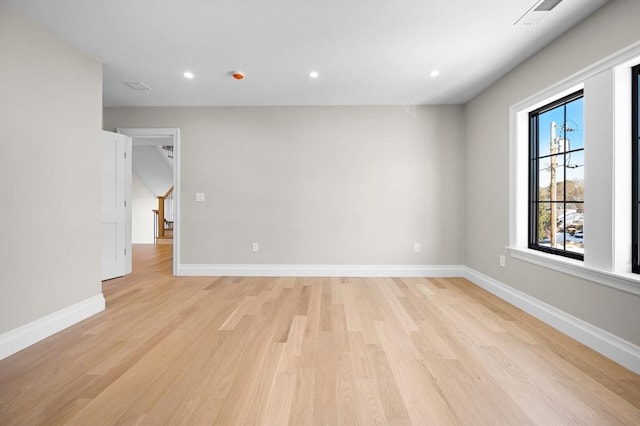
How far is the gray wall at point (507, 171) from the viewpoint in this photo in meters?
1.89

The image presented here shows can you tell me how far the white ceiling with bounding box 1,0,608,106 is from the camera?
81.1 inches

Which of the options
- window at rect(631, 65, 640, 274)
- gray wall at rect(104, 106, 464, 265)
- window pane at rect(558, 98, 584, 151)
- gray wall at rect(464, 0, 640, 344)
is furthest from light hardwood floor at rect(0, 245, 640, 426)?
window pane at rect(558, 98, 584, 151)

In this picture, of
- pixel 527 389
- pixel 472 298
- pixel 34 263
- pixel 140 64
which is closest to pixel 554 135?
A: pixel 472 298

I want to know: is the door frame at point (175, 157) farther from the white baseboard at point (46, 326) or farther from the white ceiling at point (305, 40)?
the white baseboard at point (46, 326)

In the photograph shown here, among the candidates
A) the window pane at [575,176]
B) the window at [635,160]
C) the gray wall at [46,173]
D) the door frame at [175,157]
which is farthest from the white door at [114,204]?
the window at [635,160]

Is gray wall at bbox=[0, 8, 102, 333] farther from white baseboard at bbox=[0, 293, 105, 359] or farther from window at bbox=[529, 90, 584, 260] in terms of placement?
window at bbox=[529, 90, 584, 260]

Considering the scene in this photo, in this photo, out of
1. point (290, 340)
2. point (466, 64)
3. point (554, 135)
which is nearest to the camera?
point (290, 340)

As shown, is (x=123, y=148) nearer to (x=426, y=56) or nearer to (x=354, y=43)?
(x=354, y=43)

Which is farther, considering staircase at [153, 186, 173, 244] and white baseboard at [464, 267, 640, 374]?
staircase at [153, 186, 173, 244]

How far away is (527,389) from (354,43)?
2.79 meters

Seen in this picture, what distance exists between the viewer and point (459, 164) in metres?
4.11

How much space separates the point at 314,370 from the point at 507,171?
9.55ft

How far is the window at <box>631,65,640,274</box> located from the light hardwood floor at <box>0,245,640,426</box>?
0.77m

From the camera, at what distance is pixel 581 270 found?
216cm
